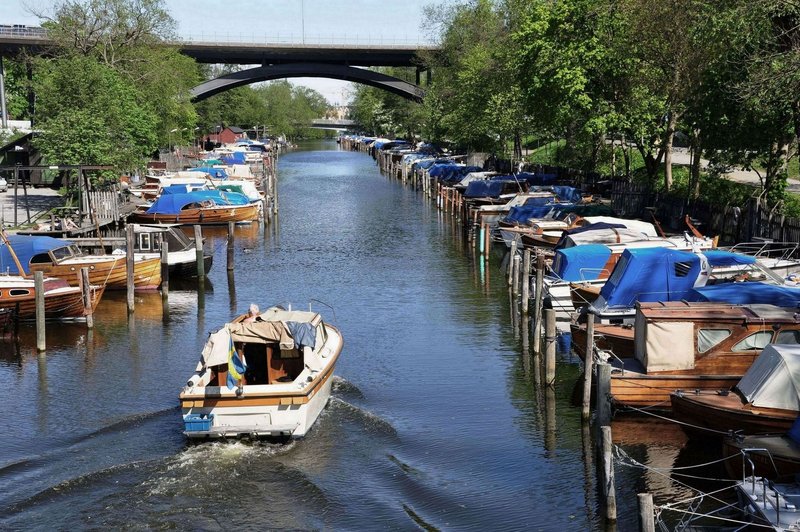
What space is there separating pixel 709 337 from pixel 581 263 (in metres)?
11.0

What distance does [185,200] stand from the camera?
6006 cm

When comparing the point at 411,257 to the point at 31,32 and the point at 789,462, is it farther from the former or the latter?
the point at 31,32

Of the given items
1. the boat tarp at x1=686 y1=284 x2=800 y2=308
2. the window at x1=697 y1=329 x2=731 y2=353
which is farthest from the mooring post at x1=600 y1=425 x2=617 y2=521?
the boat tarp at x1=686 y1=284 x2=800 y2=308

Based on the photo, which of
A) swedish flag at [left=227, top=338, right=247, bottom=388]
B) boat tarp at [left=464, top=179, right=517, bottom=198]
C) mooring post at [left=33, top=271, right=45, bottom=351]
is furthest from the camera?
boat tarp at [left=464, top=179, right=517, bottom=198]

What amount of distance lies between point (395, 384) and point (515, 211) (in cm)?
2500

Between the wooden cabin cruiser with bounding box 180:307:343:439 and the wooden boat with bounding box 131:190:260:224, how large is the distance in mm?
35767

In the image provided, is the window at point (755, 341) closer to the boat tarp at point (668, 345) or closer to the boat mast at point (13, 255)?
the boat tarp at point (668, 345)

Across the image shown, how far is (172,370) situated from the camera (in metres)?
29.2

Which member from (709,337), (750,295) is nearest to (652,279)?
(750,295)

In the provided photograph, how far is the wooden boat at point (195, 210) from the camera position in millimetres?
59156

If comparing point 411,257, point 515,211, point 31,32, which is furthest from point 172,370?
point 31,32

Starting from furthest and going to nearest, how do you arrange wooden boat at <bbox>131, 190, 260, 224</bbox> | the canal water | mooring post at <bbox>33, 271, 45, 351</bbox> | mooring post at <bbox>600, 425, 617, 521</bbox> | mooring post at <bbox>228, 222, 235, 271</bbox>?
wooden boat at <bbox>131, 190, 260, 224</bbox>
mooring post at <bbox>228, 222, 235, 271</bbox>
mooring post at <bbox>33, 271, 45, 351</bbox>
the canal water
mooring post at <bbox>600, 425, 617, 521</bbox>

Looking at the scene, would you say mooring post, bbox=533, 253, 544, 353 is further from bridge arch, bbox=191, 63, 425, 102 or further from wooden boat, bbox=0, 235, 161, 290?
bridge arch, bbox=191, 63, 425, 102

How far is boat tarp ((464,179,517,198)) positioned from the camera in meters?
63.6
